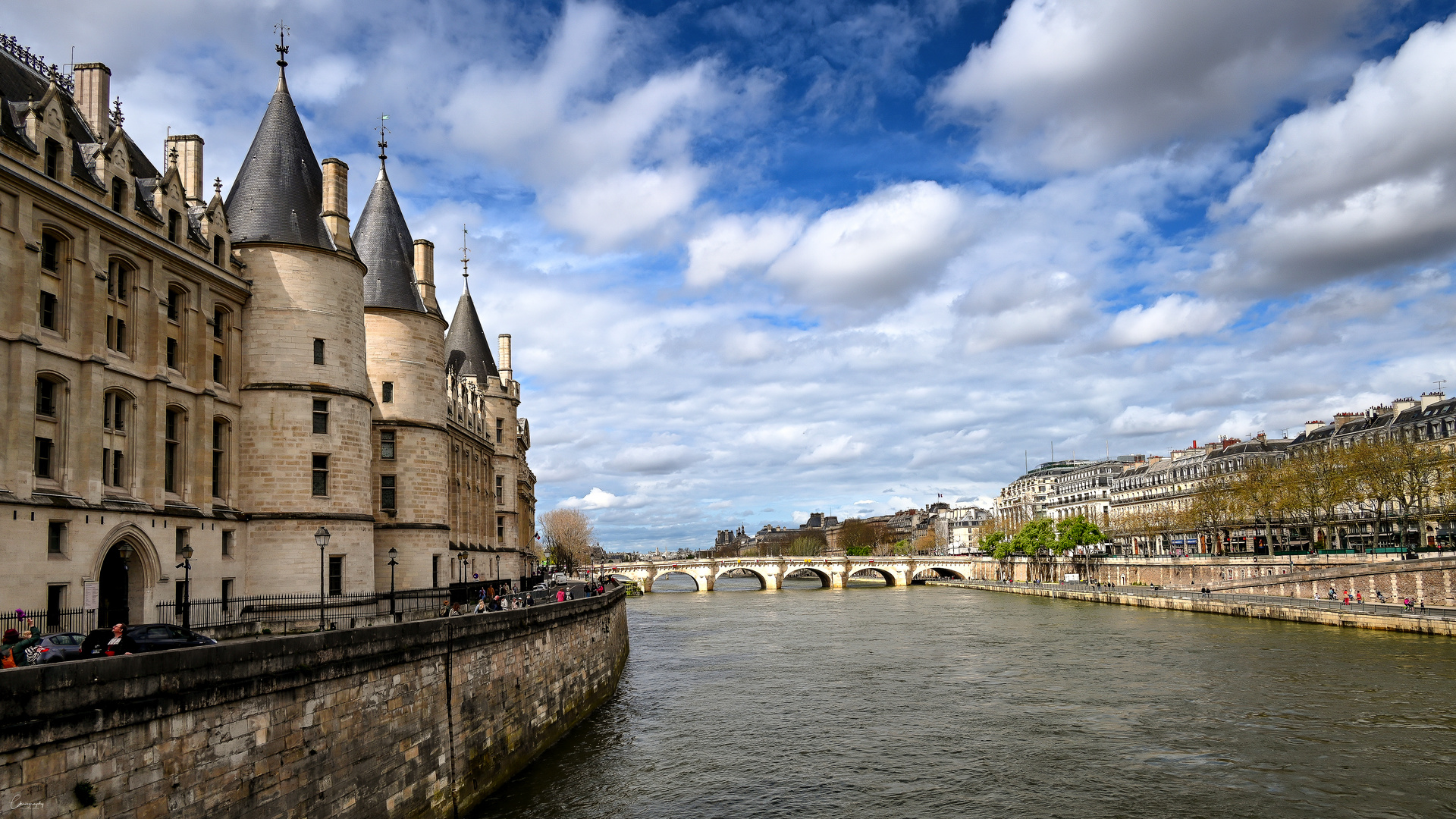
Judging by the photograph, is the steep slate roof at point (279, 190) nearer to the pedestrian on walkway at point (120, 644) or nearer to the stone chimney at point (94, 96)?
the stone chimney at point (94, 96)

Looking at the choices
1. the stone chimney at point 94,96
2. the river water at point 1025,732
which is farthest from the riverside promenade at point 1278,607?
the stone chimney at point 94,96

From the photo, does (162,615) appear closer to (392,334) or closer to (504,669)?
(504,669)

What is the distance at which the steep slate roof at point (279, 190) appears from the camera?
28359mm

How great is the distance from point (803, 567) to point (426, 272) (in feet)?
299

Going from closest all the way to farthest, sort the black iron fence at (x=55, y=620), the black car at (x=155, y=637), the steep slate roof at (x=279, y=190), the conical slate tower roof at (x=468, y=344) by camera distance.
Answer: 1. the black car at (x=155, y=637)
2. the black iron fence at (x=55, y=620)
3. the steep slate roof at (x=279, y=190)
4. the conical slate tower roof at (x=468, y=344)

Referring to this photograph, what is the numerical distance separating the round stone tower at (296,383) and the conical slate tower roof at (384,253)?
616 cm

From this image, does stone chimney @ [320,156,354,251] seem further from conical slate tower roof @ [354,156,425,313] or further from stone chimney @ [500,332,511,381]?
stone chimney @ [500,332,511,381]

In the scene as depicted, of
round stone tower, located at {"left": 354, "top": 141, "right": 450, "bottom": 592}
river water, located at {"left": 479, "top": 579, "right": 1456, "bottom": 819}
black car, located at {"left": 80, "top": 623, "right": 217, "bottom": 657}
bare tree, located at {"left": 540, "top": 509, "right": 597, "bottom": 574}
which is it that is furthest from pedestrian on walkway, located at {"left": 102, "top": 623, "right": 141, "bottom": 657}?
bare tree, located at {"left": 540, "top": 509, "right": 597, "bottom": 574}

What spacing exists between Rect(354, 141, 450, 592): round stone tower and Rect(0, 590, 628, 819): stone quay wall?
14.0m

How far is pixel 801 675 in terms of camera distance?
131 ft

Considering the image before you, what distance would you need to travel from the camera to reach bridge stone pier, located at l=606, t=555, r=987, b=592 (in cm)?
12094

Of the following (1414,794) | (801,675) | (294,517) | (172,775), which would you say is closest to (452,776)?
(172,775)

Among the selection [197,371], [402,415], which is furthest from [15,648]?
[402,415]

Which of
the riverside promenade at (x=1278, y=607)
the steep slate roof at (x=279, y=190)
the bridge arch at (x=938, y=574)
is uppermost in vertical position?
the steep slate roof at (x=279, y=190)
